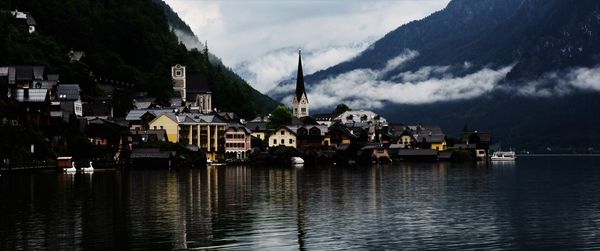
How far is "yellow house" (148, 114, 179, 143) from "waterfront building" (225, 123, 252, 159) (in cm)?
1361

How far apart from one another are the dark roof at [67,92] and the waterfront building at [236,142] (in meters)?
32.2

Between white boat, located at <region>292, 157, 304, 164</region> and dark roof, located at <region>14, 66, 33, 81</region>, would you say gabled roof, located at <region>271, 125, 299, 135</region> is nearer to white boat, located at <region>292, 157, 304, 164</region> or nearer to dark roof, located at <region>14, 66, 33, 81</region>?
white boat, located at <region>292, 157, 304, 164</region>

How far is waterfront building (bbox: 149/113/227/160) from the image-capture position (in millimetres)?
171000

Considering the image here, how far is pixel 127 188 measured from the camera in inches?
3187

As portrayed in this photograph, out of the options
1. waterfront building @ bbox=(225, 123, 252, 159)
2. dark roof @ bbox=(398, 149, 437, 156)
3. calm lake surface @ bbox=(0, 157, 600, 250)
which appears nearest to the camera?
calm lake surface @ bbox=(0, 157, 600, 250)

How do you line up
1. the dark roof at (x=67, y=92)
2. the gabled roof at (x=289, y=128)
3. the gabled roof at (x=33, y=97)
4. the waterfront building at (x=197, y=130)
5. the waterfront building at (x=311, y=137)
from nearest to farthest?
the gabled roof at (x=33, y=97)
the dark roof at (x=67, y=92)
the waterfront building at (x=197, y=130)
the gabled roof at (x=289, y=128)
the waterfront building at (x=311, y=137)

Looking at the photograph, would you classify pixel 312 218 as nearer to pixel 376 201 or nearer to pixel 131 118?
pixel 376 201

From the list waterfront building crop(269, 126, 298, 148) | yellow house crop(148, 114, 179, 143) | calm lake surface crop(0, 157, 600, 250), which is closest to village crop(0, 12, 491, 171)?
yellow house crop(148, 114, 179, 143)

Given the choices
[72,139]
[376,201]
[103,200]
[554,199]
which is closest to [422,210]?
[376,201]

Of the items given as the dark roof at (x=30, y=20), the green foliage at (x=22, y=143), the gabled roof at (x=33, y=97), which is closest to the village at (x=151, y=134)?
the gabled roof at (x=33, y=97)

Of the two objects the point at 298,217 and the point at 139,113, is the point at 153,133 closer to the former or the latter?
the point at 139,113

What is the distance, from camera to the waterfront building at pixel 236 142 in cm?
18262

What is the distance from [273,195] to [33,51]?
116 m

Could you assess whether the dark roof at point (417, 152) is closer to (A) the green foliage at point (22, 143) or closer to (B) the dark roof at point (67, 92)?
(B) the dark roof at point (67, 92)
